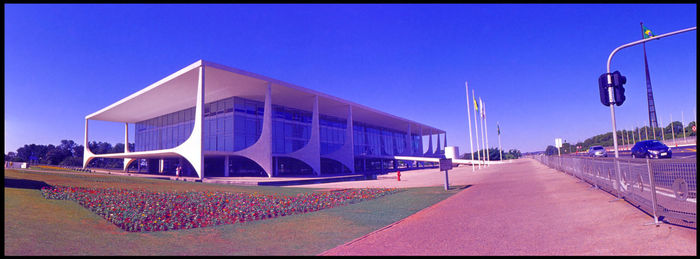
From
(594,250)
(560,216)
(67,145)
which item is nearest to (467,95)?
(560,216)

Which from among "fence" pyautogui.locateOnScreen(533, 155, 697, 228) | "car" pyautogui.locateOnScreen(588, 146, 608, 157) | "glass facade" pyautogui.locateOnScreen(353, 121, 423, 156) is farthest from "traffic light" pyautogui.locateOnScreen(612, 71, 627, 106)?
"glass facade" pyautogui.locateOnScreen(353, 121, 423, 156)

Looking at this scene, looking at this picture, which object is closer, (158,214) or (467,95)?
(158,214)

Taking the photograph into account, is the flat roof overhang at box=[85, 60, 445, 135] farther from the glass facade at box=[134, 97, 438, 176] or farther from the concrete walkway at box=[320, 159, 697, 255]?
the concrete walkway at box=[320, 159, 697, 255]

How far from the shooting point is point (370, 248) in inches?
209

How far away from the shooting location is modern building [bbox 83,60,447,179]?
107ft

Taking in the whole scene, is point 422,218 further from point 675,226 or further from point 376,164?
point 376,164

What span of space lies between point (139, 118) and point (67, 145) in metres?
36.2

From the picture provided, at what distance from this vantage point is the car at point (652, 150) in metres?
18.7

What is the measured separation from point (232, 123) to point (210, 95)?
425 centimetres

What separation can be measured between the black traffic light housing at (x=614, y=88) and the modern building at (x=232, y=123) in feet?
93.1

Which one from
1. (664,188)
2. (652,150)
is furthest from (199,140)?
(652,150)

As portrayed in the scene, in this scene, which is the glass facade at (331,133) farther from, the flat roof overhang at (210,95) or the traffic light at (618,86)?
the traffic light at (618,86)

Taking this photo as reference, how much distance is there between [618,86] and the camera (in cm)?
845

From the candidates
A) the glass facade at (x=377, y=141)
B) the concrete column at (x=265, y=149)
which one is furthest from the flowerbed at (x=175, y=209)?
the glass facade at (x=377, y=141)
